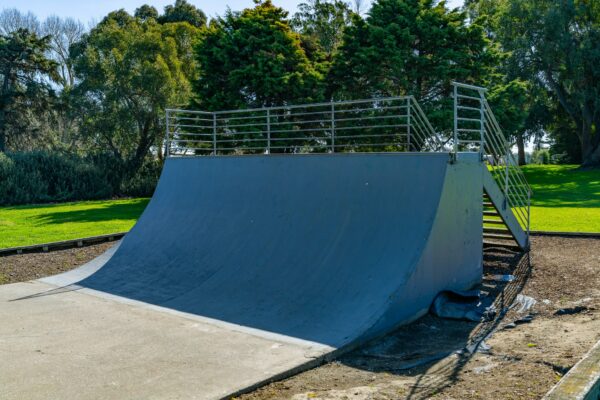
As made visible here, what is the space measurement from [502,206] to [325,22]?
25.8 meters

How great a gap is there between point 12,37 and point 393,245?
31.1 meters

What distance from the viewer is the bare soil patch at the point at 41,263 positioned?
30.2 feet

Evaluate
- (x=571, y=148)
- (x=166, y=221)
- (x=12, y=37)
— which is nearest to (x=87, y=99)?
(x=12, y=37)

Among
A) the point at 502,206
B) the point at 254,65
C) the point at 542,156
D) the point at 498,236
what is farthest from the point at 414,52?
the point at 542,156

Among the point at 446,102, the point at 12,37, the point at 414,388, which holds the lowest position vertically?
the point at 414,388

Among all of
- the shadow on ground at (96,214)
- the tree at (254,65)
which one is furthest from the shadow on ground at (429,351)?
the tree at (254,65)

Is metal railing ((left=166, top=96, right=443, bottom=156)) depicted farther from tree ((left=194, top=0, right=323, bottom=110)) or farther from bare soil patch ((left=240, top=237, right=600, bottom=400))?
bare soil patch ((left=240, top=237, right=600, bottom=400))

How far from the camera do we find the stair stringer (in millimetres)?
8242

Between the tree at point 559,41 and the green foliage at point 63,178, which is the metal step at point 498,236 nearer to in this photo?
the green foliage at point 63,178

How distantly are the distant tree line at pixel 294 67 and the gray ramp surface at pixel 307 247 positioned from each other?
12.4 meters

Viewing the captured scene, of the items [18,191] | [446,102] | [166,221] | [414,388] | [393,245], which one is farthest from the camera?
[18,191]

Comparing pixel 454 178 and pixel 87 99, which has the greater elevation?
pixel 87 99

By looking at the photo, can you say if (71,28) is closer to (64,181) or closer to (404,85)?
(64,181)

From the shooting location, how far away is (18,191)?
24047mm
